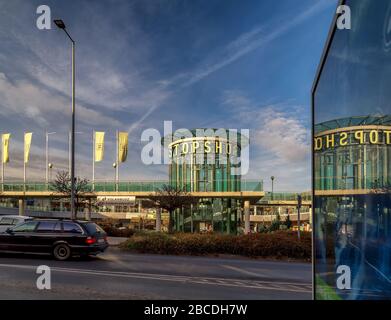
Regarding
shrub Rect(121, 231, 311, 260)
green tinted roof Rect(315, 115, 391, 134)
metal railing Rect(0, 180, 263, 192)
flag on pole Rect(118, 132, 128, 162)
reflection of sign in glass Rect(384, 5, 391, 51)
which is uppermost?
flag on pole Rect(118, 132, 128, 162)

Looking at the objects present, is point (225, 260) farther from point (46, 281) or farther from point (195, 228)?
point (195, 228)

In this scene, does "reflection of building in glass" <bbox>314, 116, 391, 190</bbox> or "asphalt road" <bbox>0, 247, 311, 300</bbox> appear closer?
"reflection of building in glass" <bbox>314, 116, 391, 190</bbox>

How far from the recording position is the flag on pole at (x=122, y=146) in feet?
114

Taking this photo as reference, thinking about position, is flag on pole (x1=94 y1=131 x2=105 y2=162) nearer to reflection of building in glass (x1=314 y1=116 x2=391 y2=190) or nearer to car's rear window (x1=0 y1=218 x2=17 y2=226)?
car's rear window (x1=0 y1=218 x2=17 y2=226)

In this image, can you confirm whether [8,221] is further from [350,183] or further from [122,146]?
[350,183]

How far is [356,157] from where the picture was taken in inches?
69.2

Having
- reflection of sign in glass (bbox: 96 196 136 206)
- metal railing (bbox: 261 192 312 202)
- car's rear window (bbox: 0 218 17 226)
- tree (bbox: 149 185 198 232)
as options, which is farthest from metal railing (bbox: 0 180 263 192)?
car's rear window (bbox: 0 218 17 226)

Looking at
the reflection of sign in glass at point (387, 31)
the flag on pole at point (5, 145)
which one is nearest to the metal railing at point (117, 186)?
the flag on pole at point (5, 145)

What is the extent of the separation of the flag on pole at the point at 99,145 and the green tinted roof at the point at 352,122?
122 feet

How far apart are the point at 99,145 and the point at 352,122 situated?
38442mm

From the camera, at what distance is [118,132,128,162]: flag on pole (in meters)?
34.8

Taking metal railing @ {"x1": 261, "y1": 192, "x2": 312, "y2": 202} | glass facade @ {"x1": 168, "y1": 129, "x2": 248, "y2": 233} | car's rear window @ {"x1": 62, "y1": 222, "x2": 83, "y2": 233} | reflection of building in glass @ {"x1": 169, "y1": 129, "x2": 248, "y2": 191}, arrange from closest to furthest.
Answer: car's rear window @ {"x1": 62, "y1": 222, "x2": 83, "y2": 233} < reflection of building in glass @ {"x1": 169, "y1": 129, "x2": 248, "y2": 191} < glass facade @ {"x1": 168, "y1": 129, "x2": 248, "y2": 233} < metal railing @ {"x1": 261, "y1": 192, "x2": 312, "y2": 202}

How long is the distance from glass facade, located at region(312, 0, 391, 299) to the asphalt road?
19.1 feet

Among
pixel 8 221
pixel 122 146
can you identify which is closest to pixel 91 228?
pixel 8 221
